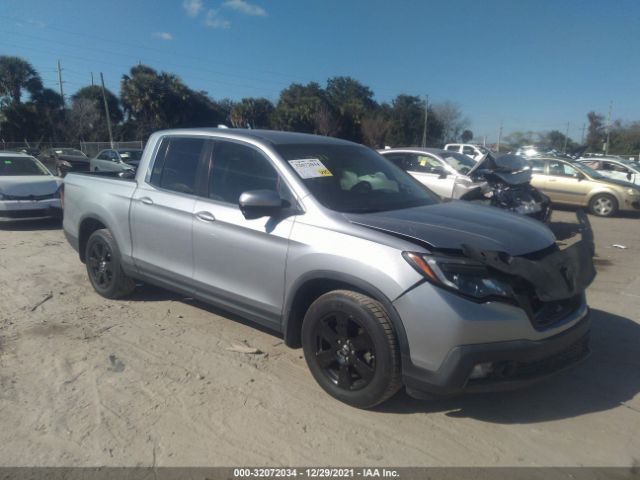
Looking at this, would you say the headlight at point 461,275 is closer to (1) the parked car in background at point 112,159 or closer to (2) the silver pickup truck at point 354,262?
(2) the silver pickup truck at point 354,262

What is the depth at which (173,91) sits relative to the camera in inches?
1730

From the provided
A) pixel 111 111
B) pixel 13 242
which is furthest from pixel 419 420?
pixel 111 111

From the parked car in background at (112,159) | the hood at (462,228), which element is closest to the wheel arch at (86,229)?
the hood at (462,228)

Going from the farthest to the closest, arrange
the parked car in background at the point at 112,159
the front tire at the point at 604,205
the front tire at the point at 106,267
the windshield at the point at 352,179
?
the parked car in background at the point at 112,159, the front tire at the point at 604,205, the front tire at the point at 106,267, the windshield at the point at 352,179

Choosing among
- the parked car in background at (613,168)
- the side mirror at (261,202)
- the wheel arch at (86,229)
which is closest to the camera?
the side mirror at (261,202)

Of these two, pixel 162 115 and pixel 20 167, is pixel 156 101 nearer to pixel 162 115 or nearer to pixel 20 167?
pixel 162 115

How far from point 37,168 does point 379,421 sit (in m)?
10.7

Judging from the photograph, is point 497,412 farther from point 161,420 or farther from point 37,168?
point 37,168

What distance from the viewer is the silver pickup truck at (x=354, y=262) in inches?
110

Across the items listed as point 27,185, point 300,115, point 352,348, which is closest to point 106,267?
point 352,348

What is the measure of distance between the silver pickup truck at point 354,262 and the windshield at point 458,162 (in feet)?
21.1

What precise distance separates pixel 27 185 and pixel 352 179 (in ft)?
27.6

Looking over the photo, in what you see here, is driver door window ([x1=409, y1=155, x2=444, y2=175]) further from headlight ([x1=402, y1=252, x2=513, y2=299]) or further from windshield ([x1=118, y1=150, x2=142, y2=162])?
windshield ([x1=118, y1=150, x2=142, y2=162])

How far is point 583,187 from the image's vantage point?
13.4m
